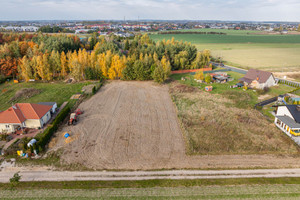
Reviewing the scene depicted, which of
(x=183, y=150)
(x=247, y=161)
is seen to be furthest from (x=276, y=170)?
A: (x=183, y=150)

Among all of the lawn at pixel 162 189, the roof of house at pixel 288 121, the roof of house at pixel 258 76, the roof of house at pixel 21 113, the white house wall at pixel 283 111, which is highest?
the roof of house at pixel 258 76

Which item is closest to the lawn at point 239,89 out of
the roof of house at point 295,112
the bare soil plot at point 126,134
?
the roof of house at point 295,112

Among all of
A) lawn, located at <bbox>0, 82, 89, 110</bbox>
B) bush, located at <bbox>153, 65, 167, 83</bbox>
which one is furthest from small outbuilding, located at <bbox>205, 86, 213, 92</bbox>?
lawn, located at <bbox>0, 82, 89, 110</bbox>

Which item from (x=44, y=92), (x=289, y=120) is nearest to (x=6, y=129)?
(x=44, y=92)

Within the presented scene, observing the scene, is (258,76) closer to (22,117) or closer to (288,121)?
(288,121)

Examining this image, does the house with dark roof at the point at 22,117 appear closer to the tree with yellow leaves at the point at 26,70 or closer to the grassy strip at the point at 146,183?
the grassy strip at the point at 146,183

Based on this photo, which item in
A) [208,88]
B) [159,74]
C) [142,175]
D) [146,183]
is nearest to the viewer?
[146,183]
